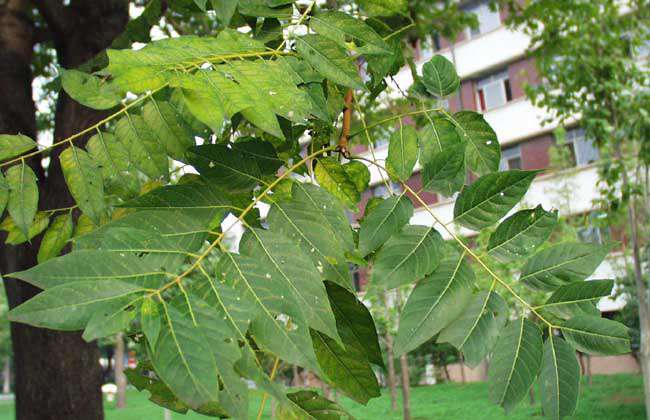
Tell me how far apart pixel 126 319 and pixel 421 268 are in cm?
37

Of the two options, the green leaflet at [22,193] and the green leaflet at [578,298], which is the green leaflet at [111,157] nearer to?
the green leaflet at [22,193]

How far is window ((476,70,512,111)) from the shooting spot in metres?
19.6

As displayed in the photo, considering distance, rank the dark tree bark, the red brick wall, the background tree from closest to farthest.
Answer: the dark tree bark
the background tree
the red brick wall

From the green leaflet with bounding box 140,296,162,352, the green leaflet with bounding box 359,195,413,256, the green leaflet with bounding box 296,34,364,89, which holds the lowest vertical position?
the green leaflet with bounding box 140,296,162,352

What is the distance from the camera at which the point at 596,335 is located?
0.84 m

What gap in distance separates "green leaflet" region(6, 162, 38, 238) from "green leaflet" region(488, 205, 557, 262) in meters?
0.64

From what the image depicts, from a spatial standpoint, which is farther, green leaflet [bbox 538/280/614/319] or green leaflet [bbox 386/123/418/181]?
green leaflet [bbox 386/123/418/181]

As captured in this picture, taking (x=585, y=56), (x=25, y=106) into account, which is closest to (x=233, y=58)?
(x=25, y=106)

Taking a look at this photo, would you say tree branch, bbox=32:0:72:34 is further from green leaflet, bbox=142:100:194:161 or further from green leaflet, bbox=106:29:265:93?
green leaflet, bbox=106:29:265:93

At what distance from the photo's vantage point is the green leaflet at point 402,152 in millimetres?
1061

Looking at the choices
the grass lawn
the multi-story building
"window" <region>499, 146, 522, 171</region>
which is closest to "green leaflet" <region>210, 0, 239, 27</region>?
the grass lawn

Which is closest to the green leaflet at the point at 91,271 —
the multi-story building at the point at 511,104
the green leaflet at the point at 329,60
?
the green leaflet at the point at 329,60

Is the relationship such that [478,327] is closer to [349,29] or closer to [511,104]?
[349,29]

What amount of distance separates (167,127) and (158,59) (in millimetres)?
232
